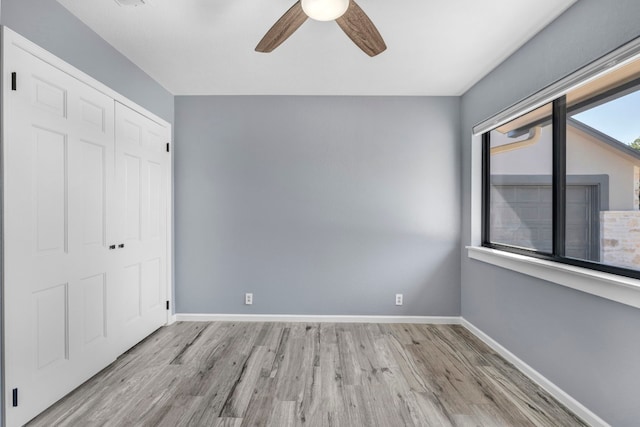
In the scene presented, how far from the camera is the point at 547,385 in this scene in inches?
78.3

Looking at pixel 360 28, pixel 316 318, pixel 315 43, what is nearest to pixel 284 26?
pixel 360 28

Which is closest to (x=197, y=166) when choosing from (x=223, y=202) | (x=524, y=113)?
(x=223, y=202)

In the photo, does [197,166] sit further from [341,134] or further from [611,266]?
[611,266]

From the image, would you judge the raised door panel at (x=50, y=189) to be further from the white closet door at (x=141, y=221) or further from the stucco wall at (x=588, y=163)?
the stucco wall at (x=588, y=163)

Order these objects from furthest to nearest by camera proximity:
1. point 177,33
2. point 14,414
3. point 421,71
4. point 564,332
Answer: point 421,71
point 177,33
point 564,332
point 14,414

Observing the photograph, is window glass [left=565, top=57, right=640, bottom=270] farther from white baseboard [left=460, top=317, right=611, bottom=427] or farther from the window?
white baseboard [left=460, top=317, right=611, bottom=427]

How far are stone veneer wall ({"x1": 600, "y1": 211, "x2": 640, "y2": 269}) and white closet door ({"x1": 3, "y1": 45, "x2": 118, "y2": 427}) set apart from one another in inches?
125

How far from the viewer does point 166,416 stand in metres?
1.75

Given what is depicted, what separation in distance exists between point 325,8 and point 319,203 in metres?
1.99

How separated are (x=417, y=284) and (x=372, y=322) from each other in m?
0.62

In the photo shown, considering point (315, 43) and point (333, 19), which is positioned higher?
point (315, 43)

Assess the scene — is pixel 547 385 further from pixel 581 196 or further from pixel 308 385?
pixel 308 385

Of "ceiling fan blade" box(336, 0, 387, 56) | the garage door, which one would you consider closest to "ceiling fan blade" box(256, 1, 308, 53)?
"ceiling fan blade" box(336, 0, 387, 56)

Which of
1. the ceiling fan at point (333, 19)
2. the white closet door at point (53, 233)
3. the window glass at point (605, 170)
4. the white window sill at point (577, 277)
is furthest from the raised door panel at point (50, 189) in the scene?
the window glass at point (605, 170)
